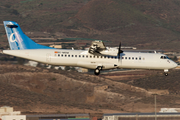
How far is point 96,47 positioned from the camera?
154 feet

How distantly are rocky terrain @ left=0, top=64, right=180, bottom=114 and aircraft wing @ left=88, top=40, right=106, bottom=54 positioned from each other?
31510mm

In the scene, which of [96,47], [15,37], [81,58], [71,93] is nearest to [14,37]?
[15,37]

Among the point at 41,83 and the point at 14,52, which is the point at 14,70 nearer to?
the point at 41,83

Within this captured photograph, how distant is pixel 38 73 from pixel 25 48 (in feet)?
140

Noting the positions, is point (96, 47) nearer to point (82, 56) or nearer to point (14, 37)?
point (82, 56)

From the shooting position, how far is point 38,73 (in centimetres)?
9275

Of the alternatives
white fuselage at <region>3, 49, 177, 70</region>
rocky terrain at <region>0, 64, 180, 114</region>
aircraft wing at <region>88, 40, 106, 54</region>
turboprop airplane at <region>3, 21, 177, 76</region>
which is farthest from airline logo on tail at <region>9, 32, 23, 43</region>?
rocky terrain at <region>0, 64, 180, 114</region>

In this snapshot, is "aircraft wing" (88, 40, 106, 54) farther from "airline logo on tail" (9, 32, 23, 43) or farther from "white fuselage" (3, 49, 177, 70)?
"airline logo on tail" (9, 32, 23, 43)

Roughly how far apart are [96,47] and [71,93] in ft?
144

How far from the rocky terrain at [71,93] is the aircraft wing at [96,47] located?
103ft

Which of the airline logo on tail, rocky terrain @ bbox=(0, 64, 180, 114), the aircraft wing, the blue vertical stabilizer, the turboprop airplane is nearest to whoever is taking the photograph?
the aircraft wing

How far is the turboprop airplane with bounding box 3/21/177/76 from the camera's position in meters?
49.2

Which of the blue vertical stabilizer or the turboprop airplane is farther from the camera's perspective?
the blue vertical stabilizer

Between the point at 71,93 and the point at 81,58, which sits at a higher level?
the point at 81,58
